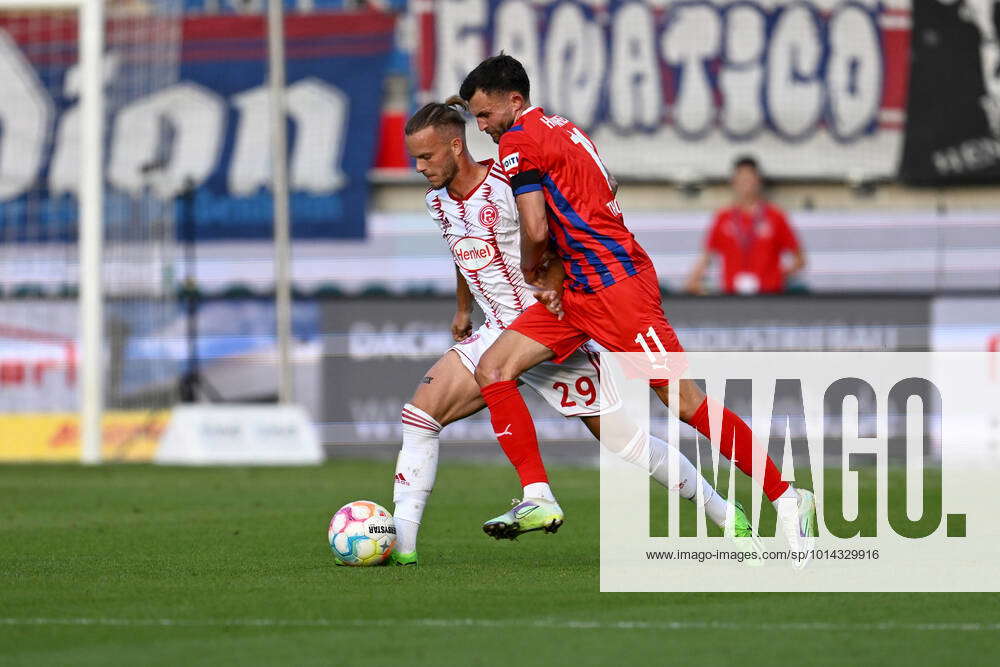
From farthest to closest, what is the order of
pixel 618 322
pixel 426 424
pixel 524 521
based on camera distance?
pixel 426 424
pixel 618 322
pixel 524 521

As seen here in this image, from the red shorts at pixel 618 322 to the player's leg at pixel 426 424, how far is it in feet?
1.50

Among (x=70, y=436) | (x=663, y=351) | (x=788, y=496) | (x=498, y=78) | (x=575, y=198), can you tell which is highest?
(x=498, y=78)

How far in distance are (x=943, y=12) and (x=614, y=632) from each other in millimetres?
18022

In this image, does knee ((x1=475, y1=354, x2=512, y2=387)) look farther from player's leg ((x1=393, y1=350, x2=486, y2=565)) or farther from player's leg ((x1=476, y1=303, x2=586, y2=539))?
player's leg ((x1=393, y1=350, x2=486, y2=565))

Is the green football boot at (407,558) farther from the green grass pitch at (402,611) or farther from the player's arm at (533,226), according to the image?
the player's arm at (533,226)

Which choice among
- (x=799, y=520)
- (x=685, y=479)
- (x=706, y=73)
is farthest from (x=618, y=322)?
(x=706, y=73)

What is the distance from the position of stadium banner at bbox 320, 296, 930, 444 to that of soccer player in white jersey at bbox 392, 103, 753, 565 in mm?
8127

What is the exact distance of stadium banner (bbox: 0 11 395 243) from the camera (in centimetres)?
2347

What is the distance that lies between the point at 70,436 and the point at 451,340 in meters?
3.97

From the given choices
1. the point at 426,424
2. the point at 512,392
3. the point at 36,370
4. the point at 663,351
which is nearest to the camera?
the point at 663,351

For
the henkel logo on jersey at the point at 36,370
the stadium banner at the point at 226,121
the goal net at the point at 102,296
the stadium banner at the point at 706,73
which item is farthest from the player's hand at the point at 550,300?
the stadium banner at the point at 226,121

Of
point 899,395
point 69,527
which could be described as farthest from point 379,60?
point 69,527

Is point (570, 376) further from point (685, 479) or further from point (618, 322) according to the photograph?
point (685, 479)

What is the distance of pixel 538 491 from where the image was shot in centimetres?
776
